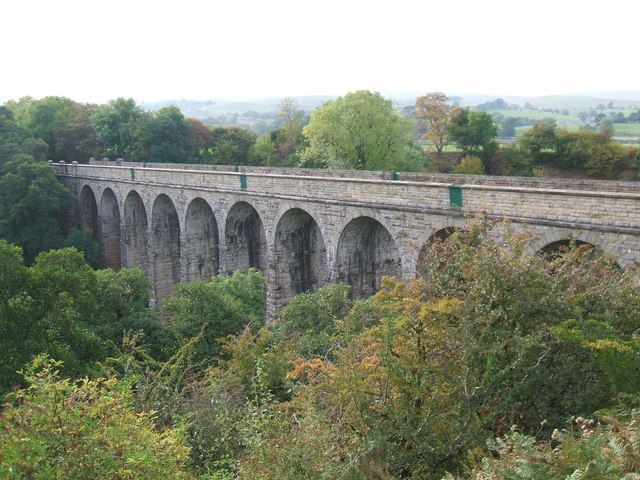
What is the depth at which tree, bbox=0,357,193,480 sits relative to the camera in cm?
642

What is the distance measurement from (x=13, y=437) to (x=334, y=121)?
1307 inches

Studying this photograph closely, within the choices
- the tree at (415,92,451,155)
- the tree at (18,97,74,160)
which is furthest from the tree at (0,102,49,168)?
the tree at (415,92,451,155)

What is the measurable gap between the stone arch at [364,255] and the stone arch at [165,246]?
45.5 ft

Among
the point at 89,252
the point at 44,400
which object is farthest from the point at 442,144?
the point at 44,400

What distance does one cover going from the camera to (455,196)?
15.5 meters

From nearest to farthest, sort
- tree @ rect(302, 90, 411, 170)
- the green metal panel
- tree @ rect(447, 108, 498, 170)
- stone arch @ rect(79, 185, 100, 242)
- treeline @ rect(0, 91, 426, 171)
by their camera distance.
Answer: the green metal panel
tree @ rect(302, 90, 411, 170)
treeline @ rect(0, 91, 426, 171)
stone arch @ rect(79, 185, 100, 242)
tree @ rect(447, 108, 498, 170)

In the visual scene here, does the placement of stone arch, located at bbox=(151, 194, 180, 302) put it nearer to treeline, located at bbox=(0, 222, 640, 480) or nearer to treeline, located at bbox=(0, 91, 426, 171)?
treeline, located at bbox=(0, 91, 426, 171)

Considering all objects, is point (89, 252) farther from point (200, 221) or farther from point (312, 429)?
point (312, 429)

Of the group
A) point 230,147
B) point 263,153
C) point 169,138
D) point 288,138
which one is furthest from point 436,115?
point 169,138

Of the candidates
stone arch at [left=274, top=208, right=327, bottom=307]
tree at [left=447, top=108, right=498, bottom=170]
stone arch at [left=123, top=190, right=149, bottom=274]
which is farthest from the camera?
tree at [left=447, top=108, right=498, bottom=170]

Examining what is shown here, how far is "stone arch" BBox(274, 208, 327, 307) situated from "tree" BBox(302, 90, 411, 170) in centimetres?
1524

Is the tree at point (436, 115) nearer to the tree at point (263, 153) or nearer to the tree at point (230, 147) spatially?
the tree at point (263, 153)

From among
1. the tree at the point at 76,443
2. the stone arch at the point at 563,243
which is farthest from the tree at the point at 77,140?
the tree at the point at 76,443

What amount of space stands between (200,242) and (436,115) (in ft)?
100
